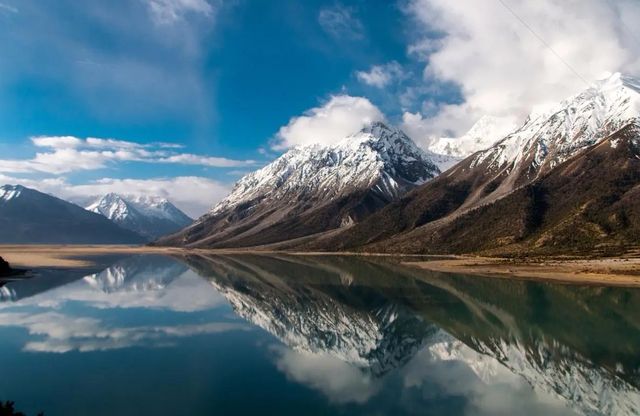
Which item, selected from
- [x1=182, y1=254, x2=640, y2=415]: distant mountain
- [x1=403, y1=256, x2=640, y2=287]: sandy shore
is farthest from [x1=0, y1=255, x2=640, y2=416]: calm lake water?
[x1=403, y1=256, x2=640, y2=287]: sandy shore

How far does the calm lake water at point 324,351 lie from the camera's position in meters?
43.7

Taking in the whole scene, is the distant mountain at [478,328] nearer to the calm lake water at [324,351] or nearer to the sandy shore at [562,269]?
the calm lake water at [324,351]

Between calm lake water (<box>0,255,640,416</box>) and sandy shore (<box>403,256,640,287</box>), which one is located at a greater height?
sandy shore (<box>403,256,640,287</box>)

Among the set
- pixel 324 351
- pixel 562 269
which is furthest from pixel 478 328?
pixel 562 269

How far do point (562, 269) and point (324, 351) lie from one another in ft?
359

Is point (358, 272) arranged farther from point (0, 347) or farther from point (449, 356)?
point (0, 347)

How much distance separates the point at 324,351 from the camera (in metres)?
64.3

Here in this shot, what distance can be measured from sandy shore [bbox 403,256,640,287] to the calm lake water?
1430cm

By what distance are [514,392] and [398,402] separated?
12033mm

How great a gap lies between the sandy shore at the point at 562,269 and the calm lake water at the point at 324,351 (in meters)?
14.3

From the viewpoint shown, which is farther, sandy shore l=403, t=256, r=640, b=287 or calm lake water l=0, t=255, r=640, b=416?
sandy shore l=403, t=256, r=640, b=287

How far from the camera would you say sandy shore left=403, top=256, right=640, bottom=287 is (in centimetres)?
12731

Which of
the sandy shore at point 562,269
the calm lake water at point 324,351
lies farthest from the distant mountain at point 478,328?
the sandy shore at point 562,269

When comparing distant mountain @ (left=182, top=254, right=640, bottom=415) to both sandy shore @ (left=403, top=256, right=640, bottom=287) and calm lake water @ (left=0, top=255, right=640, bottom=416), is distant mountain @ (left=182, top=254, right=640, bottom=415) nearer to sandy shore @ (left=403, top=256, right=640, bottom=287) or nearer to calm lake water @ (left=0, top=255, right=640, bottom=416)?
calm lake water @ (left=0, top=255, right=640, bottom=416)
